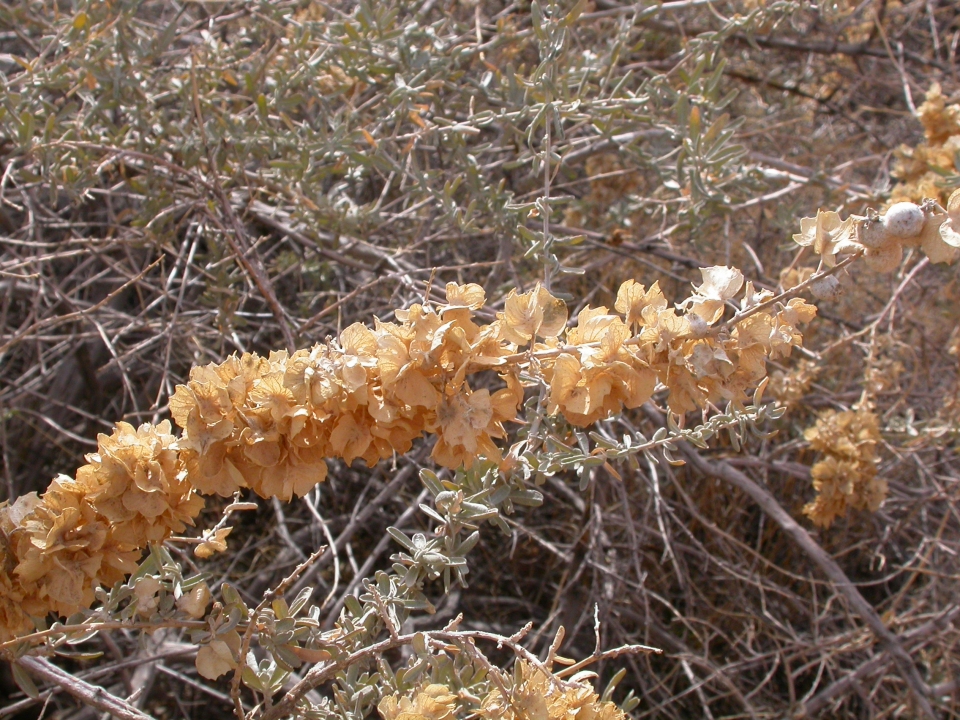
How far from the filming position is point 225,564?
256cm

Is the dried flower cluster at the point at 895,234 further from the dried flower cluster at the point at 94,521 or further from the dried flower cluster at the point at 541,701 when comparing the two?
the dried flower cluster at the point at 94,521

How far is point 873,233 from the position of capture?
34.8 inches

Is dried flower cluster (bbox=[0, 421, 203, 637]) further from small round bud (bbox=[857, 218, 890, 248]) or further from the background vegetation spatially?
small round bud (bbox=[857, 218, 890, 248])

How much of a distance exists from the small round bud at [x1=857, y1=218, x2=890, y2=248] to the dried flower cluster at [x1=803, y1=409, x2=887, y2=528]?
1193 mm

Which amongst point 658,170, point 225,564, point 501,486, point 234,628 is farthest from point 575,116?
point 225,564

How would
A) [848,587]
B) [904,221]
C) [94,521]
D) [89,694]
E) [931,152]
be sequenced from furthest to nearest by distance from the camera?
[931,152], [848,587], [89,694], [94,521], [904,221]

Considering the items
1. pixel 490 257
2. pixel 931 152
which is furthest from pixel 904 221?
pixel 490 257

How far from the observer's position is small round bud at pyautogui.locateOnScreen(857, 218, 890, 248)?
2.90ft

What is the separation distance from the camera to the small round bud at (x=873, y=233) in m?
0.88

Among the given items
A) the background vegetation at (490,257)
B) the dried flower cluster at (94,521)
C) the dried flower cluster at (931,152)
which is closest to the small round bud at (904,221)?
the background vegetation at (490,257)

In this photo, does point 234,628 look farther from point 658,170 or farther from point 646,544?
point 646,544

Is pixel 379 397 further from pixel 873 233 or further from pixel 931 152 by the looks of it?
pixel 931 152

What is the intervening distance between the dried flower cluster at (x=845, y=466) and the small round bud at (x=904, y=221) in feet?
3.91

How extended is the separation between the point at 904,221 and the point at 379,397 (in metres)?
0.62
